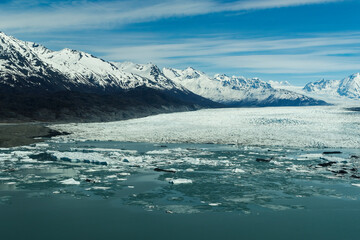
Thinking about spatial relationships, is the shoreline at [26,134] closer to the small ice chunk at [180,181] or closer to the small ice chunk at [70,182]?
the small ice chunk at [70,182]

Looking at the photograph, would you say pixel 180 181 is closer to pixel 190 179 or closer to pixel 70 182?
pixel 190 179

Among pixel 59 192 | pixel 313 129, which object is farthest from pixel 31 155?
pixel 313 129

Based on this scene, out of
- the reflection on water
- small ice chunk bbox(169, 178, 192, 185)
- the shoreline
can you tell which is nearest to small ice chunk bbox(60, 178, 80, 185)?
the reflection on water

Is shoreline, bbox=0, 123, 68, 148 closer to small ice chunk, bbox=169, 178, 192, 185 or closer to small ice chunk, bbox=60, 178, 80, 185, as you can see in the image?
small ice chunk, bbox=60, 178, 80, 185

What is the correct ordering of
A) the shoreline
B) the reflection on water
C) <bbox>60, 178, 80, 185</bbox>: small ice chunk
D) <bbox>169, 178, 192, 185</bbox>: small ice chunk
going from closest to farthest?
1. the reflection on water
2. <bbox>60, 178, 80, 185</bbox>: small ice chunk
3. <bbox>169, 178, 192, 185</bbox>: small ice chunk
4. the shoreline

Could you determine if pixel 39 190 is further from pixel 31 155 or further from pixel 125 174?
pixel 31 155

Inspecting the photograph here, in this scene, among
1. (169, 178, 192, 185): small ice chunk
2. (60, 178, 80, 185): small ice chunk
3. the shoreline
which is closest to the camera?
(60, 178, 80, 185): small ice chunk

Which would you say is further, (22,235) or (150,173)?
(150,173)

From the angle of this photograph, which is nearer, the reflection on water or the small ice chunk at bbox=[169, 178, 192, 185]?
the reflection on water

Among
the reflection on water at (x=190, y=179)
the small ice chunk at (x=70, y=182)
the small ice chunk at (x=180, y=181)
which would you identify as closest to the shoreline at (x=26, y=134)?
the reflection on water at (x=190, y=179)

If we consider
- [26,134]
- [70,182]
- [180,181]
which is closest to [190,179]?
[180,181]

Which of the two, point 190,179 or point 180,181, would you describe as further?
point 190,179
